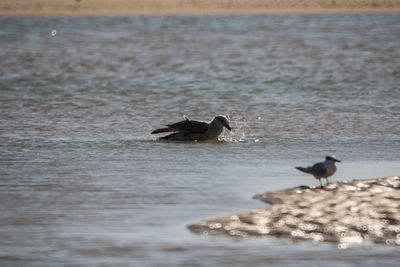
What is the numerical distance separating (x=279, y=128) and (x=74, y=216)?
21.9 feet

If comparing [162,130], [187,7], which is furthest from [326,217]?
[187,7]

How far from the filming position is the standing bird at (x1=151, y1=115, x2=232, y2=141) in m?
14.2

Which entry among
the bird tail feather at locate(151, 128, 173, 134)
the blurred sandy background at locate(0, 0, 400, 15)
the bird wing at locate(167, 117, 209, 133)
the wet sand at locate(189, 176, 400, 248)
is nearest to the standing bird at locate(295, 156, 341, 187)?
the wet sand at locate(189, 176, 400, 248)

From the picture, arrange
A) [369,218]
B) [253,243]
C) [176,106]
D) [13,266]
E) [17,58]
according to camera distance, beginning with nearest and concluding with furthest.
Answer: [13,266], [253,243], [369,218], [176,106], [17,58]

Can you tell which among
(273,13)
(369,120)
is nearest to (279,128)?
(369,120)

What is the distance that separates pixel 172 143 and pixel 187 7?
4424 centimetres

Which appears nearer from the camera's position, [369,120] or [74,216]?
[74,216]

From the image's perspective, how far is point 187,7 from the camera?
57.4 metres

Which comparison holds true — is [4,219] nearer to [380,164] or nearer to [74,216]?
[74,216]

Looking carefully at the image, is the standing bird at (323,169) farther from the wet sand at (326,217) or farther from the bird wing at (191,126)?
the bird wing at (191,126)

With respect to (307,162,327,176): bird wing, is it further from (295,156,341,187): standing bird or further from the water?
the water

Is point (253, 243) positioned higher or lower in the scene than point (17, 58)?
lower

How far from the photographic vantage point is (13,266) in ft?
24.4

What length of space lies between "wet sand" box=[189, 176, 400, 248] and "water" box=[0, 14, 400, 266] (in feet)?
0.83
